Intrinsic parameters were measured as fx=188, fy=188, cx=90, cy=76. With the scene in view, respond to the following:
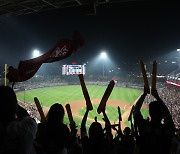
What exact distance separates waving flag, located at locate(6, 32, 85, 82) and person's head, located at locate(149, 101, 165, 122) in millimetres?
1590

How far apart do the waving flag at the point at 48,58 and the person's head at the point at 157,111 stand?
5.22ft

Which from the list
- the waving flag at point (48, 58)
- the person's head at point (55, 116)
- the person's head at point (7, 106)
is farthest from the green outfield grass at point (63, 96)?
the person's head at point (7, 106)

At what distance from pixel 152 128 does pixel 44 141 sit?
163cm

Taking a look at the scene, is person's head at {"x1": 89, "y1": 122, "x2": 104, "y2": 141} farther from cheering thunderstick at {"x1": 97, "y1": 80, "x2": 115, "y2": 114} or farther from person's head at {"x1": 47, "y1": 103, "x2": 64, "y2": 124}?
person's head at {"x1": 47, "y1": 103, "x2": 64, "y2": 124}

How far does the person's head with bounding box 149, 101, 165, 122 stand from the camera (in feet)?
9.53

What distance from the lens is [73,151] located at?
3.33m

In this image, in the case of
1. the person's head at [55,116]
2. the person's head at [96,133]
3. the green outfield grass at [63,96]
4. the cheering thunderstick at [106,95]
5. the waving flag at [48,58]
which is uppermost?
the waving flag at [48,58]

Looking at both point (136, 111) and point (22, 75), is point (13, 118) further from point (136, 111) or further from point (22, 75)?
point (136, 111)

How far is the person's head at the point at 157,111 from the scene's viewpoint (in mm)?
2906

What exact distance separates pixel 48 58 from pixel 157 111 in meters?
2.08

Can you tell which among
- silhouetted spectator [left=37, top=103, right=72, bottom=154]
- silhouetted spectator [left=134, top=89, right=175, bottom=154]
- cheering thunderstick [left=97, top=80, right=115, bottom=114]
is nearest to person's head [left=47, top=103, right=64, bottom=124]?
silhouetted spectator [left=37, top=103, right=72, bottom=154]

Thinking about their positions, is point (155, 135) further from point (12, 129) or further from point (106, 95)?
point (12, 129)

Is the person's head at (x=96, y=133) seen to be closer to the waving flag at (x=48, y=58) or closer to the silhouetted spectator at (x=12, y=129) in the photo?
the waving flag at (x=48, y=58)

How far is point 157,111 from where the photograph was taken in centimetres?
292
